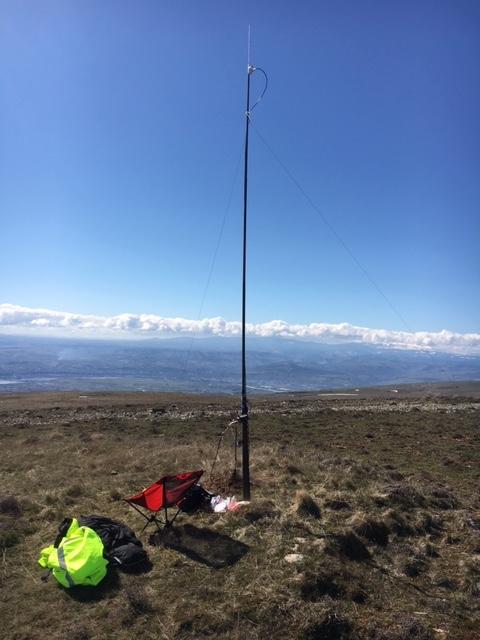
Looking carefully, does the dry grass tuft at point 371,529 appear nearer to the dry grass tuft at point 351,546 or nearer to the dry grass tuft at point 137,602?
the dry grass tuft at point 351,546

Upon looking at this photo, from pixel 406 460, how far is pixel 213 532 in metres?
10.8

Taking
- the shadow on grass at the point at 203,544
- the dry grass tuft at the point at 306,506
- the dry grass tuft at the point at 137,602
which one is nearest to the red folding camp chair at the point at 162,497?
the shadow on grass at the point at 203,544

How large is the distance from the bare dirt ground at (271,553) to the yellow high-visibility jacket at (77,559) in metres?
0.18

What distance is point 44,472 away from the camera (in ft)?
45.5

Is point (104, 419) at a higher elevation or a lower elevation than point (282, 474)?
lower

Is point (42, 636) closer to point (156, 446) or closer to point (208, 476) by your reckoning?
point (208, 476)

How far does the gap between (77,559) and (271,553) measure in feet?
10.6

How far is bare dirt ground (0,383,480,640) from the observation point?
5.83 m

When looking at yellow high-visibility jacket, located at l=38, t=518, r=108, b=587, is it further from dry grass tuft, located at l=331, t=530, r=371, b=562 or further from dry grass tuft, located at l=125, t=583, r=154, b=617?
dry grass tuft, located at l=331, t=530, r=371, b=562

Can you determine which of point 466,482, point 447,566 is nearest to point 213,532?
point 447,566

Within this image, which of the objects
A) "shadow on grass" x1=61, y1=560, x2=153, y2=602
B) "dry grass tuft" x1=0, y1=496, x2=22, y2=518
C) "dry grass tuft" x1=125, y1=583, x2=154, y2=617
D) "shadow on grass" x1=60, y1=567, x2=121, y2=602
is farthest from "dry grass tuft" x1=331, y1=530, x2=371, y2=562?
"dry grass tuft" x1=0, y1=496, x2=22, y2=518

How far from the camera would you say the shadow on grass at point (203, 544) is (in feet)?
24.8

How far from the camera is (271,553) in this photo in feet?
24.8

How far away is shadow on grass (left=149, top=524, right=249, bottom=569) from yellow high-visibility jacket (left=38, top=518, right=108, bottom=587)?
1.42m
